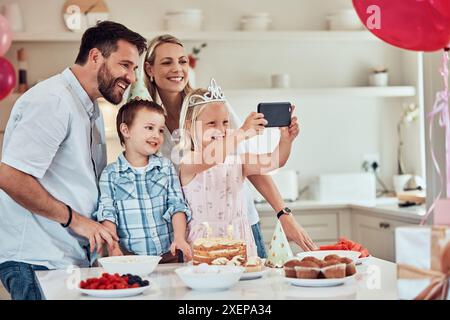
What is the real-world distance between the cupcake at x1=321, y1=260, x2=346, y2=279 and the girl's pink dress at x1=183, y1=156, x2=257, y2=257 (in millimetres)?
717

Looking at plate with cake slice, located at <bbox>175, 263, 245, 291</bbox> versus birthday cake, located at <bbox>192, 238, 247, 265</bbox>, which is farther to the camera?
birthday cake, located at <bbox>192, 238, 247, 265</bbox>

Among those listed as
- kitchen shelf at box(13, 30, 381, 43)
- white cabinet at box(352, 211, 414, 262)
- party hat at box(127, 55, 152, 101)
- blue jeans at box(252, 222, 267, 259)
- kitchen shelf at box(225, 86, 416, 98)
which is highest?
kitchen shelf at box(13, 30, 381, 43)

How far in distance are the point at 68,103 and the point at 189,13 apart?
103 inches

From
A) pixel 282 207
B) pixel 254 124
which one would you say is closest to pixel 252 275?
pixel 254 124

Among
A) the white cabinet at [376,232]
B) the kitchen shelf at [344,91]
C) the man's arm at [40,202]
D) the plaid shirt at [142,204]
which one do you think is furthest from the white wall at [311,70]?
the man's arm at [40,202]

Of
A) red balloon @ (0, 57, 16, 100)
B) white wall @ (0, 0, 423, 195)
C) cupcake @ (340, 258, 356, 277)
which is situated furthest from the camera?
white wall @ (0, 0, 423, 195)

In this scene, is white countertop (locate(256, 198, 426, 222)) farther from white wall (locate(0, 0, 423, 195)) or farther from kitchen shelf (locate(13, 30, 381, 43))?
kitchen shelf (locate(13, 30, 381, 43))

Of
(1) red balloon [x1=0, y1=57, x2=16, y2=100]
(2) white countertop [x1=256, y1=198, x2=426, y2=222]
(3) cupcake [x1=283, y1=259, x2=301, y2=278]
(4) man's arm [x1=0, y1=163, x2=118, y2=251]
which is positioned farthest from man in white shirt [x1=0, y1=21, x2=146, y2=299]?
(2) white countertop [x1=256, y1=198, x2=426, y2=222]

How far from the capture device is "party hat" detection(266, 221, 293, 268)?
2029 millimetres

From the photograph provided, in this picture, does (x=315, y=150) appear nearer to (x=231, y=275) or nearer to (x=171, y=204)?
(x=171, y=204)

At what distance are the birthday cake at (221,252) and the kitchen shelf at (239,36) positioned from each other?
9.91 feet

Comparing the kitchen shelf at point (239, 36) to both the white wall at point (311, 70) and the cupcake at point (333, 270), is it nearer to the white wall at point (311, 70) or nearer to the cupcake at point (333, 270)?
the white wall at point (311, 70)

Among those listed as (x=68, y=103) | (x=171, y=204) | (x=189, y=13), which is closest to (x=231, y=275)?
(x=171, y=204)
